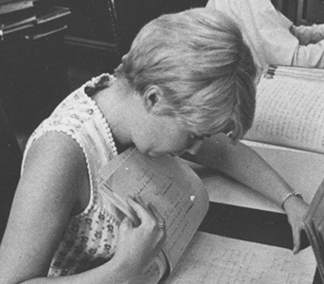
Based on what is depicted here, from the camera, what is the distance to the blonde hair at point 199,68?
0.75 meters

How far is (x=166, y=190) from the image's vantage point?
909 millimetres

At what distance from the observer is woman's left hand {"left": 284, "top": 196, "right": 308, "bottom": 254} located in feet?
2.97

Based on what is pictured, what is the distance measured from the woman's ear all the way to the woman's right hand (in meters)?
0.17

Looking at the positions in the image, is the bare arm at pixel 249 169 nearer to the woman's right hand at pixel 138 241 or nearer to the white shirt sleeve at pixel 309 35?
the woman's right hand at pixel 138 241

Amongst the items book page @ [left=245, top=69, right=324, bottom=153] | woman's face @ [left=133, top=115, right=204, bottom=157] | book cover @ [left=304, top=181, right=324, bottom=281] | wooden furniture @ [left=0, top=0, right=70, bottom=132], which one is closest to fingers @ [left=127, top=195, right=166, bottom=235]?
woman's face @ [left=133, top=115, right=204, bottom=157]

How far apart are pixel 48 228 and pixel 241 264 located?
35 centimetres

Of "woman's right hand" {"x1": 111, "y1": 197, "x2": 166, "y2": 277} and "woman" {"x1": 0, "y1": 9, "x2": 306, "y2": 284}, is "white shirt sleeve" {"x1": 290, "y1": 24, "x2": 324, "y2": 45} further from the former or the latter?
"woman's right hand" {"x1": 111, "y1": 197, "x2": 166, "y2": 277}

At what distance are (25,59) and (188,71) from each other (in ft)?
5.43

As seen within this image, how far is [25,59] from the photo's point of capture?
222cm

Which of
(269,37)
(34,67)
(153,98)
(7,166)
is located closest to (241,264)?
(153,98)

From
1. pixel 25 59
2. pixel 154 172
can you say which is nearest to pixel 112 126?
pixel 154 172

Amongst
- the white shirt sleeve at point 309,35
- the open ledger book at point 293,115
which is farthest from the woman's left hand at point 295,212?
the white shirt sleeve at point 309,35

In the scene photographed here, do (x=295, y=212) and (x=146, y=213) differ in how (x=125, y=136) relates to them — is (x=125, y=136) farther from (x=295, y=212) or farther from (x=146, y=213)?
(x=295, y=212)

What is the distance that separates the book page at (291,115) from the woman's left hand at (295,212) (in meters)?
0.25
